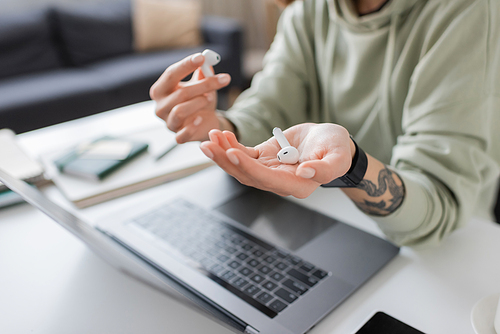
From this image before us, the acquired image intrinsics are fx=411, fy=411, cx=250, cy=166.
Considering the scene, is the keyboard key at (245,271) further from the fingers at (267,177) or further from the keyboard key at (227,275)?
the fingers at (267,177)

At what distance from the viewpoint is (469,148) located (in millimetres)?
631

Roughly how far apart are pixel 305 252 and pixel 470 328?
0.75 ft

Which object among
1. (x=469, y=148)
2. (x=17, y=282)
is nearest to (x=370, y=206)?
(x=469, y=148)

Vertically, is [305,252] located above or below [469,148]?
below

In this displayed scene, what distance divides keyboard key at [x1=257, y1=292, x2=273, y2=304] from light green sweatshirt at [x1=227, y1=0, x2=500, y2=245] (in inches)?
→ 8.1

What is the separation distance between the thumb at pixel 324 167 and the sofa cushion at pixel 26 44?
2.71 metres

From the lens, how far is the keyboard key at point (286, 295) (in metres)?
0.52

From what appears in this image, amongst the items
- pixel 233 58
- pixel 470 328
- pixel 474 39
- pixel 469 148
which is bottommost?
pixel 233 58

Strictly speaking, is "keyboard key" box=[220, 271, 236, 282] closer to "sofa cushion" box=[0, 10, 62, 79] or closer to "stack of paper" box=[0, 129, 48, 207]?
"stack of paper" box=[0, 129, 48, 207]

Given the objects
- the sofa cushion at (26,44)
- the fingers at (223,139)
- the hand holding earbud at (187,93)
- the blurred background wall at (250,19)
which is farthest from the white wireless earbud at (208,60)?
the blurred background wall at (250,19)

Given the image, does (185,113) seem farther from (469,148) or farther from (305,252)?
(469,148)

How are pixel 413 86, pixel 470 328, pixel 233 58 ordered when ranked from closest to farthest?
pixel 470 328
pixel 413 86
pixel 233 58

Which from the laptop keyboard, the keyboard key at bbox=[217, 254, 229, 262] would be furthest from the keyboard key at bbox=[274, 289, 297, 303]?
the keyboard key at bbox=[217, 254, 229, 262]

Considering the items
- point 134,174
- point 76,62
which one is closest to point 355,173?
point 134,174
